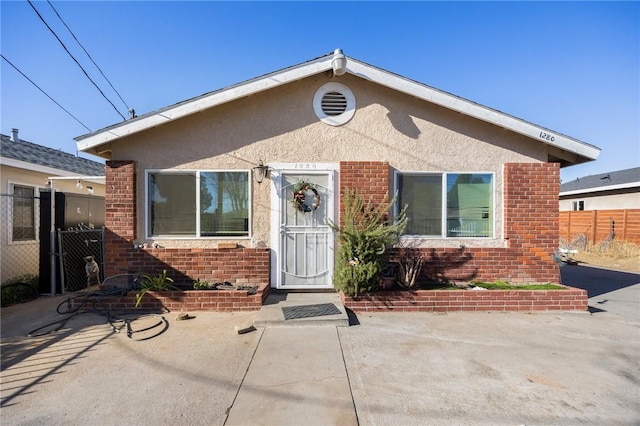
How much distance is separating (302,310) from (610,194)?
2012cm

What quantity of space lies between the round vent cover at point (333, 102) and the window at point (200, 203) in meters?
1.96

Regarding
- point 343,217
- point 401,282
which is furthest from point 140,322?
point 401,282

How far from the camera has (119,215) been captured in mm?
5930

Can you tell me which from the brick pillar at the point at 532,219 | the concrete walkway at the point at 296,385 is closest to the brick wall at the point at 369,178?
the brick pillar at the point at 532,219

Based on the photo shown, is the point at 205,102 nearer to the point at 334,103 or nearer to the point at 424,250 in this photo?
the point at 334,103

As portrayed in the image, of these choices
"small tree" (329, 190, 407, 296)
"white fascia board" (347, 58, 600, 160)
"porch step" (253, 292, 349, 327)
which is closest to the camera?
"porch step" (253, 292, 349, 327)

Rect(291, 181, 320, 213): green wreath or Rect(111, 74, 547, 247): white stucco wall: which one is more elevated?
Rect(111, 74, 547, 247): white stucco wall

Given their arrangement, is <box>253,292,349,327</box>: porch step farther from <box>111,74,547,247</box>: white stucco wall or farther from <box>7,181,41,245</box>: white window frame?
<box>7,181,41,245</box>: white window frame

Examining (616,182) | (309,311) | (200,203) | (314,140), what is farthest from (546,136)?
(616,182)

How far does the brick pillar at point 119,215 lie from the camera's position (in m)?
5.92

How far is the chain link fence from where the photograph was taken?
A: 680cm

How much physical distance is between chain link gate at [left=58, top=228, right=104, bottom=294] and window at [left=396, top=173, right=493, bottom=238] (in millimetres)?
7280

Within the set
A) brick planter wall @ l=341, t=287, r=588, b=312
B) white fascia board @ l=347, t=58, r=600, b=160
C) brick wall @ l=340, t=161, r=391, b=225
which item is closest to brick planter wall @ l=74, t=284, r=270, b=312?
brick planter wall @ l=341, t=287, r=588, b=312

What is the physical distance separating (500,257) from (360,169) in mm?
3289
